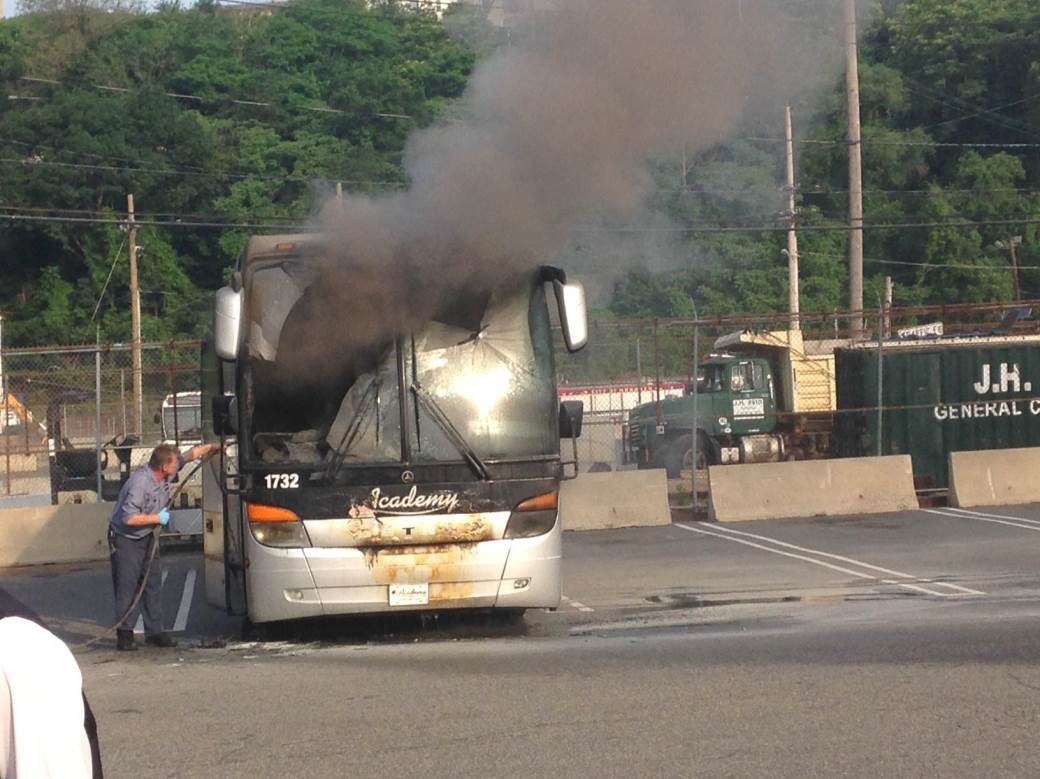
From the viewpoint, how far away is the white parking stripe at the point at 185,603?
41.2ft

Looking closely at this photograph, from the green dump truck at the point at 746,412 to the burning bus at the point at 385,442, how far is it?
15.8 m

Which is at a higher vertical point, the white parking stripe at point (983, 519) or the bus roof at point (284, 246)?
the bus roof at point (284, 246)

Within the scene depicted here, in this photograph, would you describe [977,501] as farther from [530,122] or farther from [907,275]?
[907,275]

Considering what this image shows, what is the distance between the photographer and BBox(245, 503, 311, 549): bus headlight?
10.2 meters

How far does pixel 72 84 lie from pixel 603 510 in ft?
144

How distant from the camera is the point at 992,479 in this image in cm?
1981

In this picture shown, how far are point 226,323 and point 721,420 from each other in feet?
62.6

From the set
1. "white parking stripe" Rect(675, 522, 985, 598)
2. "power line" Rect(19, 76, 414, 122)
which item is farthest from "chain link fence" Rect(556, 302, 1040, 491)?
"power line" Rect(19, 76, 414, 122)

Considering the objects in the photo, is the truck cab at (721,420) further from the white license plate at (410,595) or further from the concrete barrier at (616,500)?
the white license plate at (410,595)

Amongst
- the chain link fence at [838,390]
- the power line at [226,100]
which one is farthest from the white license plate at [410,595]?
the power line at [226,100]

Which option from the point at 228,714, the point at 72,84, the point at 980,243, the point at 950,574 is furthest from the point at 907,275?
the point at 228,714

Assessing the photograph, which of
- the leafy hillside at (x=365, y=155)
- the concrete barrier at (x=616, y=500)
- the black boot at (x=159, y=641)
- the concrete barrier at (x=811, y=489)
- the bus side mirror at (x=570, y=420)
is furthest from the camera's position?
the leafy hillside at (x=365, y=155)

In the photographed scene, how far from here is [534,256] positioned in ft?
34.9

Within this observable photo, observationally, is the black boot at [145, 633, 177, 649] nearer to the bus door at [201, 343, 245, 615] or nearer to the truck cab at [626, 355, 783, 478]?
the bus door at [201, 343, 245, 615]
